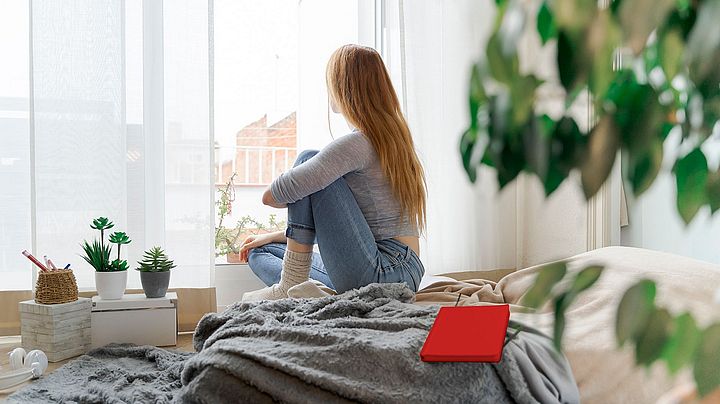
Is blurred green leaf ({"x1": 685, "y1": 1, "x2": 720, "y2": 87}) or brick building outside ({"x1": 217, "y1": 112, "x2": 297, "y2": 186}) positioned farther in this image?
brick building outside ({"x1": 217, "y1": 112, "x2": 297, "y2": 186})

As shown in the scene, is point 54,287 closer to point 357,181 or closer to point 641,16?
point 357,181

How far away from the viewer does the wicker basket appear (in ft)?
7.52

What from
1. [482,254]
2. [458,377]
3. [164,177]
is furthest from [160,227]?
[458,377]

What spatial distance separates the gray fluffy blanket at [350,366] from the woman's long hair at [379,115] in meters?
0.67

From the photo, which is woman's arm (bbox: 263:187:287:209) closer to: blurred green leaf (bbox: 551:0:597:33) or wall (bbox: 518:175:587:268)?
wall (bbox: 518:175:587:268)

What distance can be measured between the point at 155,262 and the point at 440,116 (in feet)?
4.83

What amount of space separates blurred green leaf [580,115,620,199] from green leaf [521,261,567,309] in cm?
4

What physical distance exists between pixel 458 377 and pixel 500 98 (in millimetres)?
1110

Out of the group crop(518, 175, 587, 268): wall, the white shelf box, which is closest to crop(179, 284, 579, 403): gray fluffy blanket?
the white shelf box

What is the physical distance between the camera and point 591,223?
3023 mm

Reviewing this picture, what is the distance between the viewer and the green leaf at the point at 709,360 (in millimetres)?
268

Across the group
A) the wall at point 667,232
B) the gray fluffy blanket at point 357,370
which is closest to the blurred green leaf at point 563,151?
the gray fluffy blanket at point 357,370

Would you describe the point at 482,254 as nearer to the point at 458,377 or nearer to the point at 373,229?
the point at 373,229

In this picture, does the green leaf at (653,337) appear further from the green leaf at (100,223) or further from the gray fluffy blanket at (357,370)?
the green leaf at (100,223)
